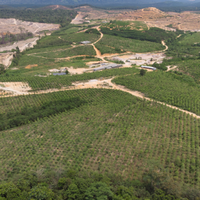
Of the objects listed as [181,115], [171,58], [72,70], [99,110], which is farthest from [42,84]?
[171,58]

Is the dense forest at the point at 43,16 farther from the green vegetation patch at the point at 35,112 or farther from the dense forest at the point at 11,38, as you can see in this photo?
the green vegetation patch at the point at 35,112

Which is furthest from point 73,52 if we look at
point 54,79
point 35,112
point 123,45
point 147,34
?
point 35,112

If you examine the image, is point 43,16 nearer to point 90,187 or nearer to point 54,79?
point 54,79

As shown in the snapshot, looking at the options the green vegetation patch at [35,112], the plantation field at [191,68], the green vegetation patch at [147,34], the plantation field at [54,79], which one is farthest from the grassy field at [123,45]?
the green vegetation patch at [35,112]

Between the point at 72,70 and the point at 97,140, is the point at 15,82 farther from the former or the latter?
the point at 97,140

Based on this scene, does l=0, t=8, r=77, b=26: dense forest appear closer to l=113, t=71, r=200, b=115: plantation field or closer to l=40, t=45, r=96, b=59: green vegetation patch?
l=40, t=45, r=96, b=59: green vegetation patch

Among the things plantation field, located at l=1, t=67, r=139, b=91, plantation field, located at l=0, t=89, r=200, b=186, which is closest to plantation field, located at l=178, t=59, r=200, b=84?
plantation field, located at l=1, t=67, r=139, b=91
